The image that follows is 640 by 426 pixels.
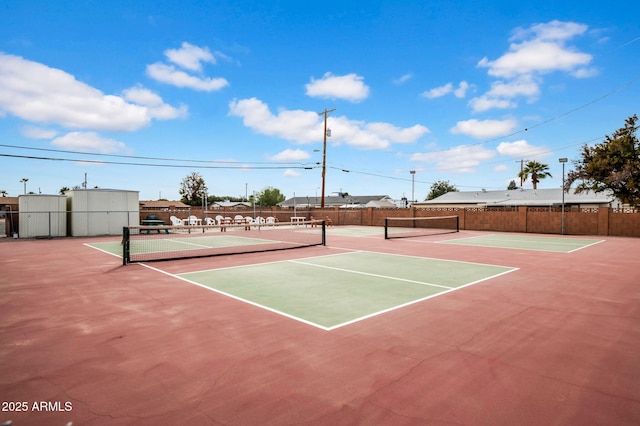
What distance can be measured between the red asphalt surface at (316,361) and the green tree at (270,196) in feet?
295

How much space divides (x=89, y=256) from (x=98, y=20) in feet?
42.8

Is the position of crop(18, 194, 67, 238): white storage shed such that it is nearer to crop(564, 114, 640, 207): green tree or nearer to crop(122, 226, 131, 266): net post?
crop(122, 226, 131, 266): net post

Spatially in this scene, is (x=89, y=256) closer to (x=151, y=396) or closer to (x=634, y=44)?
(x=151, y=396)

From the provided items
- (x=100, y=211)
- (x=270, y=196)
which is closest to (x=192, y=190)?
(x=270, y=196)

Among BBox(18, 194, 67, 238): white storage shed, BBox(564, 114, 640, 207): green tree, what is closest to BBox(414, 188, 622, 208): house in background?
BBox(564, 114, 640, 207): green tree

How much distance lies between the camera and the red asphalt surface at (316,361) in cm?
333

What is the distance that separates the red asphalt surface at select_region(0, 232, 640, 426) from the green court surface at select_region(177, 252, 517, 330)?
44cm

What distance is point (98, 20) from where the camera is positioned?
18.5 m

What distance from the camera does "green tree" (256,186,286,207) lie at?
9771 cm

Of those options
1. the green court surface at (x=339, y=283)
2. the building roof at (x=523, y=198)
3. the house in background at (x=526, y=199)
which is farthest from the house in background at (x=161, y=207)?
the green court surface at (x=339, y=283)

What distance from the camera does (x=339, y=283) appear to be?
899 centimetres

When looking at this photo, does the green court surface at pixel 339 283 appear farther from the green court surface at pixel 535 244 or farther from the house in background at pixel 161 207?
the house in background at pixel 161 207

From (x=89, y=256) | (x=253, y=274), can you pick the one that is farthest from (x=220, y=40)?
(x=253, y=274)

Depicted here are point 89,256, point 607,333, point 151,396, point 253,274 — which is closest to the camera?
point 151,396
